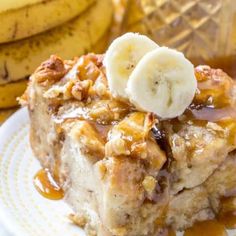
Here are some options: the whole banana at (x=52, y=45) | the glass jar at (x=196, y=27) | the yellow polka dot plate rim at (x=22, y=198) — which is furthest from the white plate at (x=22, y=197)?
the glass jar at (x=196, y=27)

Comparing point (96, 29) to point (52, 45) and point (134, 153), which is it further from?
point (134, 153)

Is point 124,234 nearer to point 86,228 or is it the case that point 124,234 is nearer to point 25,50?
point 86,228

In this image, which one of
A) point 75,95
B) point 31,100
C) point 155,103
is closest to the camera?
point 155,103

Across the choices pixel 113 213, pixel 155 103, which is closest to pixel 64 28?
pixel 155 103

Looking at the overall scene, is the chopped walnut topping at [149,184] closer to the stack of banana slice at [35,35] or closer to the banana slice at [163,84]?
the banana slice at [163,84]

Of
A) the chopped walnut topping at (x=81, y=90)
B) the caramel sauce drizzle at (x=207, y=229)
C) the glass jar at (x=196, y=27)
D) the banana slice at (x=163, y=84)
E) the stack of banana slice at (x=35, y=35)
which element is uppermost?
the banana slice at (x=163, y=84)

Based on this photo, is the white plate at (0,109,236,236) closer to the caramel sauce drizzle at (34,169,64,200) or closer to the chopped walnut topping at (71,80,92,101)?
the caramel sauce drizzle at (34,169,64,200)

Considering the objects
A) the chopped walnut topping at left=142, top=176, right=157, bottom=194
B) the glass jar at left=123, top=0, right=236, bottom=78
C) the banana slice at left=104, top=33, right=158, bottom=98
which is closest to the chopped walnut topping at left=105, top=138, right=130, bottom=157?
the chopped walnut topping at left=142, top=176, right=157, bottom=194
